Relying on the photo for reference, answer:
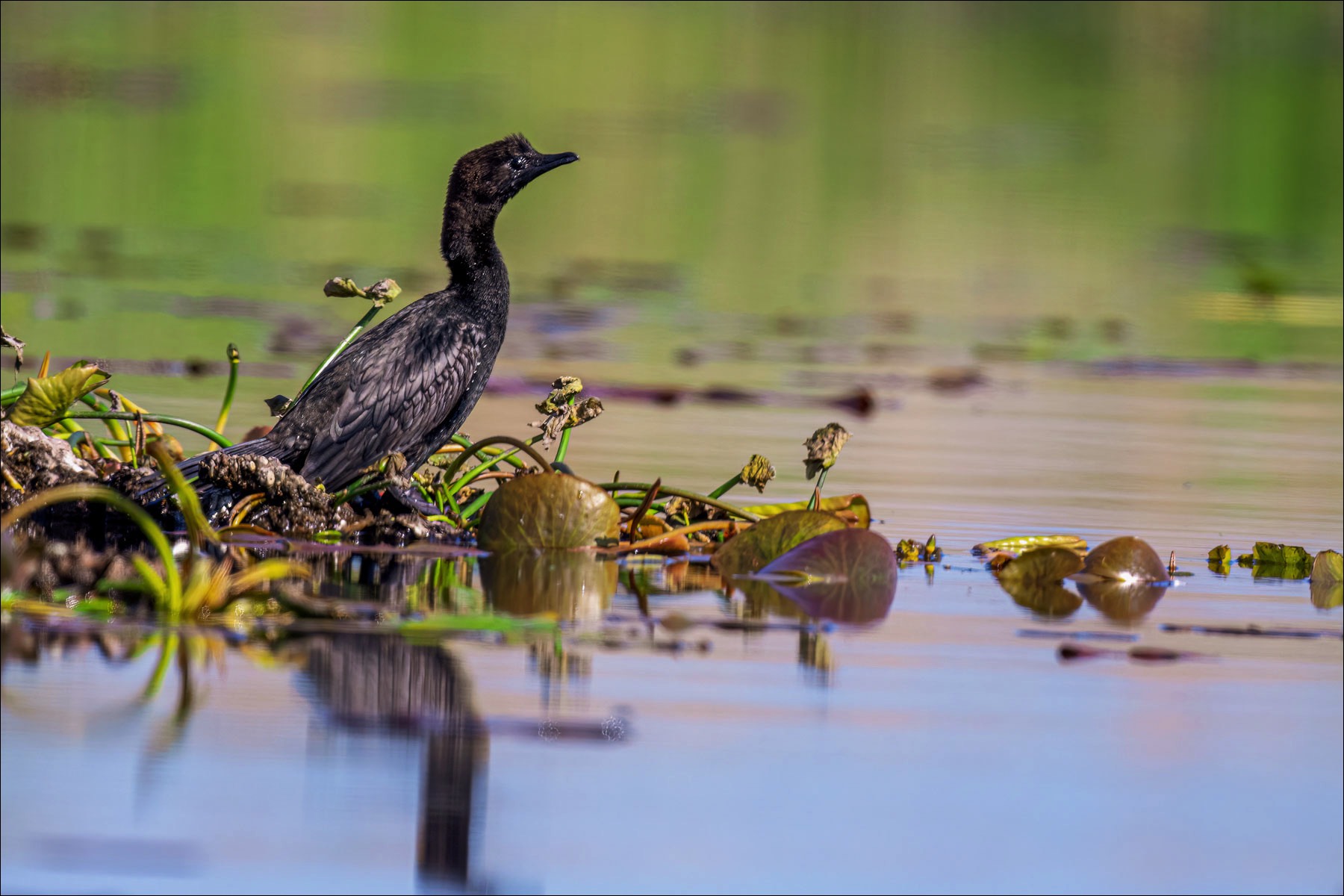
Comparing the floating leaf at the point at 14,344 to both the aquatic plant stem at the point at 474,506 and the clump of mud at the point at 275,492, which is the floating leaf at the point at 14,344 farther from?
the aquatic plant stem at the point at 474,506

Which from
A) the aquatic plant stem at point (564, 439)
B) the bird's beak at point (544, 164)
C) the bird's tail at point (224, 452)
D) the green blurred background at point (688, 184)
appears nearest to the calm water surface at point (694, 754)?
the bird's tail at point (224, 452)

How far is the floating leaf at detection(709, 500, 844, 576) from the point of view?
6359mm

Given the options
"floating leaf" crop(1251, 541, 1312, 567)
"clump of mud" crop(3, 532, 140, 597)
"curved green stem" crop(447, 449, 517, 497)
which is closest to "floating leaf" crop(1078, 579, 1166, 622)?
"floating leaf" crop(1251, 541, 1312, 567)

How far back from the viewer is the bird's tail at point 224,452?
6680 mm

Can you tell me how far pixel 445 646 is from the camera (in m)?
5.05

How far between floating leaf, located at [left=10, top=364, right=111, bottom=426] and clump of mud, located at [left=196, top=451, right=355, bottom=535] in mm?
388

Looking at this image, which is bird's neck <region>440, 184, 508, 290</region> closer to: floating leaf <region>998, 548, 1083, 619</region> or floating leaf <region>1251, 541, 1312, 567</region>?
floating leaf <region>998, 548, 1083, 619</region>

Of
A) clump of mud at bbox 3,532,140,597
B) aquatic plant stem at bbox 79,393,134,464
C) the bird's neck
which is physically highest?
the bird's neck

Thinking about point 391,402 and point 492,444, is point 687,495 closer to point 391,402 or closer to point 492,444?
point 492,444

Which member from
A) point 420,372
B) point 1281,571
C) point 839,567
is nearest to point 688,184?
point 420,372

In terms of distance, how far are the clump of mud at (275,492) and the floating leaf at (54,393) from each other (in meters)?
0.39

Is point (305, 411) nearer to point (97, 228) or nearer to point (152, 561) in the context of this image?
point (152, 561)

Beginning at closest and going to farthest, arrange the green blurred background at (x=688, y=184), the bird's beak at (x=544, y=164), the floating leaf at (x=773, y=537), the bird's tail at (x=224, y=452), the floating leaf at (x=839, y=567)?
the floating leaf at (x=839, y=567)
the floating leaf at (x=773, y=537)
the bird's tail at (x=224, y=452)
the bird's beak at (x=544, y=164)
the green blurred background at (x=688, y=184)

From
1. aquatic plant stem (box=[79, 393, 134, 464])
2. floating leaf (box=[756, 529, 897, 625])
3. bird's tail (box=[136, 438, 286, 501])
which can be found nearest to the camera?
floating leaf (box=[756, 529, 897, 625])
